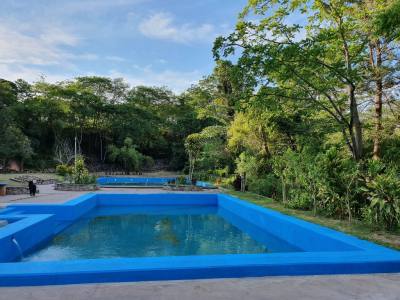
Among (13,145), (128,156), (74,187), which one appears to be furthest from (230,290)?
(128,156)

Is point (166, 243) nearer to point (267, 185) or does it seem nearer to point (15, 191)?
point (267, 185)

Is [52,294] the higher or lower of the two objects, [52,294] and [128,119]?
the lower

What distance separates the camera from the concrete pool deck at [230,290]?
3.25 meters

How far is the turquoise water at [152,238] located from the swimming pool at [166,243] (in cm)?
2

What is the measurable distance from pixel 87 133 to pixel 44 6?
26.6m

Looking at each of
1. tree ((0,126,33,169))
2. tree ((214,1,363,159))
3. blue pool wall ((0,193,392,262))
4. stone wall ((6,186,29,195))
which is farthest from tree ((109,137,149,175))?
tree ((214,1,363,159))

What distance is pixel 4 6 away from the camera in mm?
11203

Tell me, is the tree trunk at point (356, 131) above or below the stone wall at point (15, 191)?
above

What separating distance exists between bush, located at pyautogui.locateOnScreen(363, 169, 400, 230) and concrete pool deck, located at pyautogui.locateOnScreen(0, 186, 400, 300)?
8.77 ft

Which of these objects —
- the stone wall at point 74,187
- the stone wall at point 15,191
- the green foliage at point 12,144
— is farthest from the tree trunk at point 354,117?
the green foliage at point 12,144

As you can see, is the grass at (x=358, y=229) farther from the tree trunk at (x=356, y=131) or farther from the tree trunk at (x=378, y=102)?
the tree trunk at (x=378, y=102)

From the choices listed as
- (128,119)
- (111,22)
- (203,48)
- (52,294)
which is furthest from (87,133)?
(52,294)

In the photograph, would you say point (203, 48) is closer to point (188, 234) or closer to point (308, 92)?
point (308, 92)

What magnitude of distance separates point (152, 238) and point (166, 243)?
0.67 metres
